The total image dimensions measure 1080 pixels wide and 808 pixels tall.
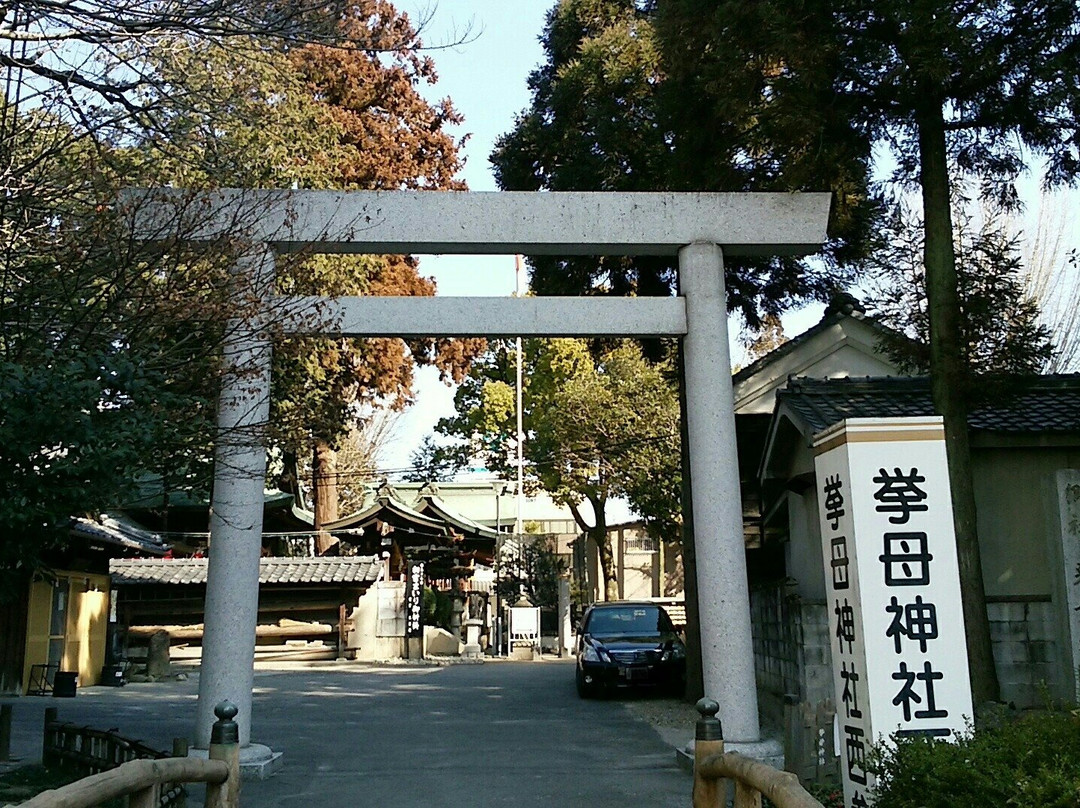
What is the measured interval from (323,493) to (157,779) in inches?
994

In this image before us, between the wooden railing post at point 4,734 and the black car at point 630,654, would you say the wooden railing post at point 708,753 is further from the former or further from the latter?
the black car at point 630,654

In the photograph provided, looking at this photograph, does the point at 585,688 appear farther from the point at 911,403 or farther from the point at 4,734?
the point at 4,734

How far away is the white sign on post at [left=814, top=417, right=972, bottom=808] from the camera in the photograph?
625 centimetres

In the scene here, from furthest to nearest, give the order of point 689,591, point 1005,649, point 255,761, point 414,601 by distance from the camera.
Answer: point 414,601 → point 689,591 → point 1005,649 → point 255,761

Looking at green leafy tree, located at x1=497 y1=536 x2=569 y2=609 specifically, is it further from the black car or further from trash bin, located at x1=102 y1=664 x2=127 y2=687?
the black car

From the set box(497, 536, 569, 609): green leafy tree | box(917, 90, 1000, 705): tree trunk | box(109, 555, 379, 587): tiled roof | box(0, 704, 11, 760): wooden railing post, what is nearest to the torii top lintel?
box(917, 90, 1000, 705): tree trunk

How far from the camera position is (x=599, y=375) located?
3403 centimetres

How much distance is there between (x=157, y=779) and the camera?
5.64m

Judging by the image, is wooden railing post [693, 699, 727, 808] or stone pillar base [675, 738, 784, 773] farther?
stone pillar base [675, 738, 784, 773]

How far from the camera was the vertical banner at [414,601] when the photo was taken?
31219mm

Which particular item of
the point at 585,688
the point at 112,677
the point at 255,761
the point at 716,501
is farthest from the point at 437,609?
the point at 716,501

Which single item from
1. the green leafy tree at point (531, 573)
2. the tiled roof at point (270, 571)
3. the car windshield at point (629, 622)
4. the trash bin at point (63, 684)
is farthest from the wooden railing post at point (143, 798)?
the green leafy tree at point (531, 573)

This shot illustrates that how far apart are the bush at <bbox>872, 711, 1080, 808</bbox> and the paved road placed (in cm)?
389

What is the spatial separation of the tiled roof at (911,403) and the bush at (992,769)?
6.99 metres
